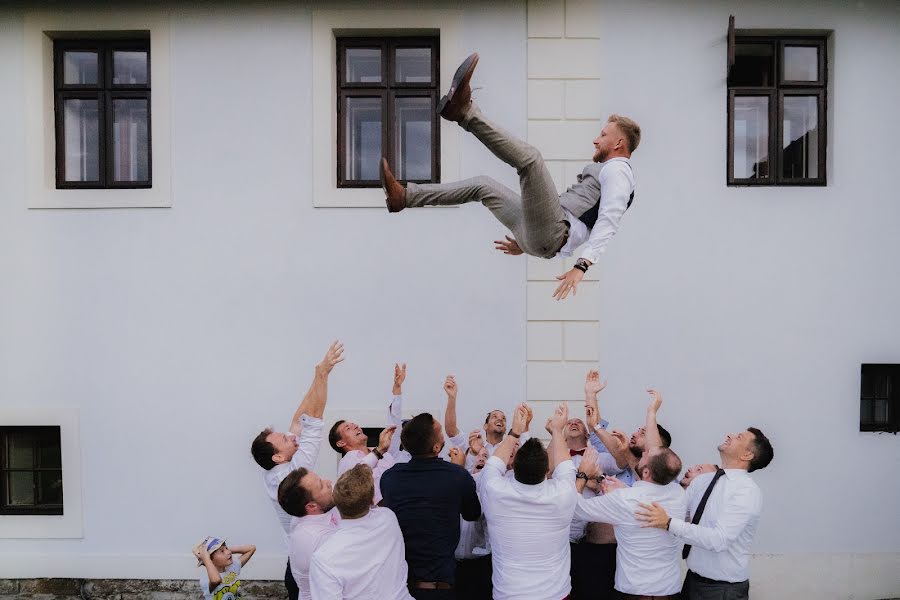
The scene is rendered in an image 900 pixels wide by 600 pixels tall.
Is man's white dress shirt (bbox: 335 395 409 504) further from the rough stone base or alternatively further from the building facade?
the rough stone base

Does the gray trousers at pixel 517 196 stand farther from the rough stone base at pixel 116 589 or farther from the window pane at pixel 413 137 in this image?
the rough stone base at pixel 116 589

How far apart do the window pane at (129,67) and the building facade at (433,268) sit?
22 cm

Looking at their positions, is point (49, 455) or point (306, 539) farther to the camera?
point (49, 455)

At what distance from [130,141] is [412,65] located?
8.37 ft

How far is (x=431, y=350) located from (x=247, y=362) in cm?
155

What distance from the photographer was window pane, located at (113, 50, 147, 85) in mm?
5469

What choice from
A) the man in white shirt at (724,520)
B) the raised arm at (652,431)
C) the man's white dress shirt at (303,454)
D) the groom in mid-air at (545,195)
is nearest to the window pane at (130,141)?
the man's white dress shirt at (303,454)

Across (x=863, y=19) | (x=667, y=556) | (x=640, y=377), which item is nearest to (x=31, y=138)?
(x=640, y=377)

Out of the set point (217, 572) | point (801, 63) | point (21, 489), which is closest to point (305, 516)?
point (217, 572)

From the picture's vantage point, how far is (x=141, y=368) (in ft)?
17.4

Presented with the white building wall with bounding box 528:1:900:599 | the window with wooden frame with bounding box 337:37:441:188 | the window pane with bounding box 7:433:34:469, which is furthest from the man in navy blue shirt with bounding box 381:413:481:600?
the window pane with bounding box 7:433:34:469

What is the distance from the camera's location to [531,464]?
131 inches

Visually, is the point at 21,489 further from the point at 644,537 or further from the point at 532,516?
the point at 644,537

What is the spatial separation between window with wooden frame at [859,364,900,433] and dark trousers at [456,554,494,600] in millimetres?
3576
